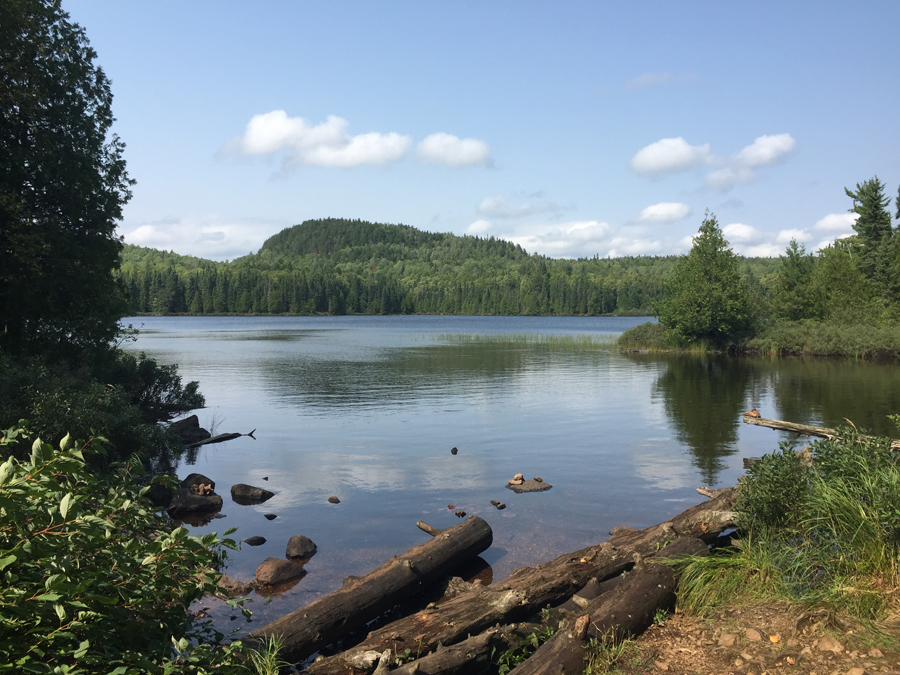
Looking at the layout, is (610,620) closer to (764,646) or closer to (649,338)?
(764,646)

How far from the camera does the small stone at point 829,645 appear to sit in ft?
21.5

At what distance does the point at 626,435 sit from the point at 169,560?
21.5 m

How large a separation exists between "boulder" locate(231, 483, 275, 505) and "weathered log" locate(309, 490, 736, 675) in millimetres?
9284

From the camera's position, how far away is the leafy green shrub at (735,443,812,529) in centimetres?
937

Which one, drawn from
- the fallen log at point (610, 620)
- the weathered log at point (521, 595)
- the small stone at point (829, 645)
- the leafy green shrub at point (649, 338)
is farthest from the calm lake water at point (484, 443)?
the leafy green shrub at point (649, 338)

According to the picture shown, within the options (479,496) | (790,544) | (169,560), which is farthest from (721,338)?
(169,560)

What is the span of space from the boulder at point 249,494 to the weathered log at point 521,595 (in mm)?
9284

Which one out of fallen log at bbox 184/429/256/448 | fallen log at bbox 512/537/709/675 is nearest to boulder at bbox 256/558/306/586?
fallen log at bbox 512/537/709/675

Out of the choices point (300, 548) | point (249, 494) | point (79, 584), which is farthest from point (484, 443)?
point (79, 584)

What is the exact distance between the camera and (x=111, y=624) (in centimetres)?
529

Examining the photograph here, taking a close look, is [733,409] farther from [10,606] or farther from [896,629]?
[10,606]

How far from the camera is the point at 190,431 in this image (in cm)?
2522

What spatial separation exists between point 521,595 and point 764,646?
2858 mm

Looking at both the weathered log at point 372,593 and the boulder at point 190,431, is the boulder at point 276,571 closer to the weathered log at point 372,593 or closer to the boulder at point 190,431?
the weathered log at point 372,593
